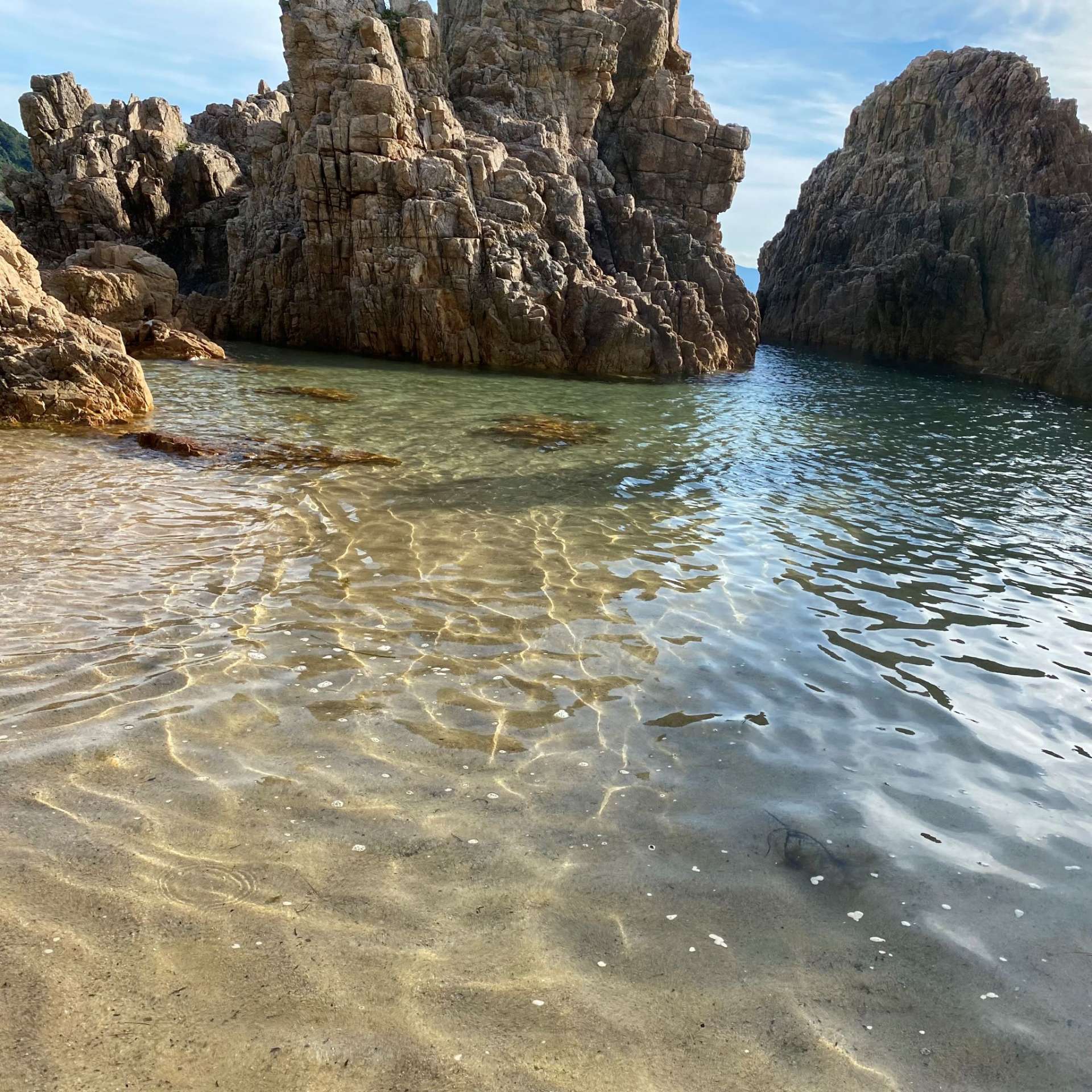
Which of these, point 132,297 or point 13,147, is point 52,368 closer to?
point 132,297

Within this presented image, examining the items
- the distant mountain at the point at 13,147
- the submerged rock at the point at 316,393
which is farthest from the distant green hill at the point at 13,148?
the submerged rock at the point at 316,393

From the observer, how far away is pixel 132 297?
2644cm

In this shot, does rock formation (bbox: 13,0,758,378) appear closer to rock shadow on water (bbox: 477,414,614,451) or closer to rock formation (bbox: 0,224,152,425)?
rock shadow on water (bbox: 477,414,614,451)

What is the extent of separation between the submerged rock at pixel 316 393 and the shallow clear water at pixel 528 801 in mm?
9269

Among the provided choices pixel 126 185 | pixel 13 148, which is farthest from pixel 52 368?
pixel 13 148

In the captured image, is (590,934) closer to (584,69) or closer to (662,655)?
(662,655)

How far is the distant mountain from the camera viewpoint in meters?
76.8

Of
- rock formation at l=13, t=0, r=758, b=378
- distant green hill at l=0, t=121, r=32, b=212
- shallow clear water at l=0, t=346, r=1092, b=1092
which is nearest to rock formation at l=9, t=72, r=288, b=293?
rock formation at l=13, t=0, r=758, b=378

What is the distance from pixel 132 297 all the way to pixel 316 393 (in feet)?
39.8

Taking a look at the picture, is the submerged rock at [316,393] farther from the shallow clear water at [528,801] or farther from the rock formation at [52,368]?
the shallow clear water at [528,801]

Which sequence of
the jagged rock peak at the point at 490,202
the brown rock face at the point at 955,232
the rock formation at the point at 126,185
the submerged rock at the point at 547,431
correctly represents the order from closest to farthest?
the submerged rock at the point at 547,431 → the jagged rock peak at the point at 490,202 → the rock formation at the point at 126,185 → the brown rock face at the point at 955,232

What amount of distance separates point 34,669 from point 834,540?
7853 mm

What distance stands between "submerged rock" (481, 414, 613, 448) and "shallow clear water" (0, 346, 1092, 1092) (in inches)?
226

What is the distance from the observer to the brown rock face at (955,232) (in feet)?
140
